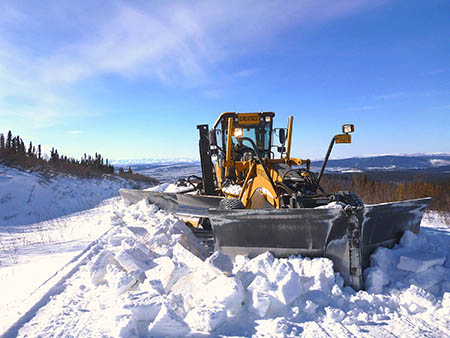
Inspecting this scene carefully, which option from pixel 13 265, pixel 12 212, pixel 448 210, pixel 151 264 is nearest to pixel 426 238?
pixel 151 264

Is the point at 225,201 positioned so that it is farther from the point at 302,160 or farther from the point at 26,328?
the point at 26,328

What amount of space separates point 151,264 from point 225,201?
1.72 m

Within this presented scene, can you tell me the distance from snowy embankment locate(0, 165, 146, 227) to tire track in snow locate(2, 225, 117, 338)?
745cm

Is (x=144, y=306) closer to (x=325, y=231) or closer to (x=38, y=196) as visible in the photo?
(x=325, y=231)

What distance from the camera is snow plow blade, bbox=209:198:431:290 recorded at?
10.6ft

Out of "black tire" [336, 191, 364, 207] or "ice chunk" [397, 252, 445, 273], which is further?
"black tire" [336, 191, 364, 207]

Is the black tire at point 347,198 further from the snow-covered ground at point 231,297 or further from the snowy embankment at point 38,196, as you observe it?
the snowy embankment at point 38,196

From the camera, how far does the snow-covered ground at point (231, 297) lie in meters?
2.57

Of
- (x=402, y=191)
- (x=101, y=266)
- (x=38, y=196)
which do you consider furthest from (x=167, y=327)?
(x=402, y=191)

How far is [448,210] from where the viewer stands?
36.6 ft

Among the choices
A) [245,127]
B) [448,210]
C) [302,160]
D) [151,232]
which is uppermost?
[245,127]

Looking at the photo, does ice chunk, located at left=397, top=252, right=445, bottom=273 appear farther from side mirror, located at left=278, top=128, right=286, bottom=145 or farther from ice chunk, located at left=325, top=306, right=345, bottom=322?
→ side mirror, located at left=278, top=128, right=286, bottom=145

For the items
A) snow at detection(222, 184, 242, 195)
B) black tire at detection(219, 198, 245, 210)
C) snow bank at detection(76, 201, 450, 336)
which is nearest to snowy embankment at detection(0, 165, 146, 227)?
snow at detection(222, 184, 242, 195)

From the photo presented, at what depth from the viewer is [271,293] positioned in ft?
9.39
